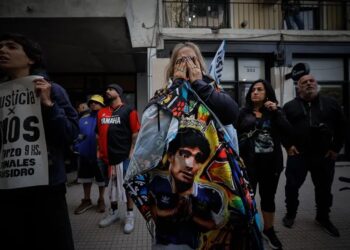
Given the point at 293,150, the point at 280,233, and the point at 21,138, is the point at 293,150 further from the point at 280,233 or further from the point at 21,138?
the point at 21,138

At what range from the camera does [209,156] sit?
5.48 ft

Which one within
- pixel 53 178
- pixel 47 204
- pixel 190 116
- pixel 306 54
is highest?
pixel 306 54

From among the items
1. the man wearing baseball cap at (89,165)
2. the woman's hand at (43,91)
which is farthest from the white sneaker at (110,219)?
the woman's hand at (43,91)

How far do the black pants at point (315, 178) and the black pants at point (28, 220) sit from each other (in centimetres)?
332

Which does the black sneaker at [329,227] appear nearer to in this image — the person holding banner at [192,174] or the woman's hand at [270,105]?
the woman's hand at [270,105]

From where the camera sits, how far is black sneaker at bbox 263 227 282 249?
3.38 metres

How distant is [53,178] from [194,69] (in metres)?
1.14

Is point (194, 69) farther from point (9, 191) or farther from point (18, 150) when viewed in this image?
point (9, 191)

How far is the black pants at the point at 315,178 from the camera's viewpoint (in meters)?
4.00

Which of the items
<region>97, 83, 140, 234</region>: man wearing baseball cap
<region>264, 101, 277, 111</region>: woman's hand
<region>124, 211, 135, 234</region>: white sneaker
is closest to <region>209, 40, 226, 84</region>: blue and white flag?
<region>264, 101, 277, 111</region>: woman's hand

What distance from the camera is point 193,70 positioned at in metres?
1.84

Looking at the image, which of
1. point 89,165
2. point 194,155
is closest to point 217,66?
point 194,155

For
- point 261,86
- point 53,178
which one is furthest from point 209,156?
point 261,86

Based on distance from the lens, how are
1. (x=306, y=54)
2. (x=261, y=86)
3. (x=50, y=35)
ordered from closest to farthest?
(x=261, y=86) → (x=50, y=35) → (x=306, y=54)
